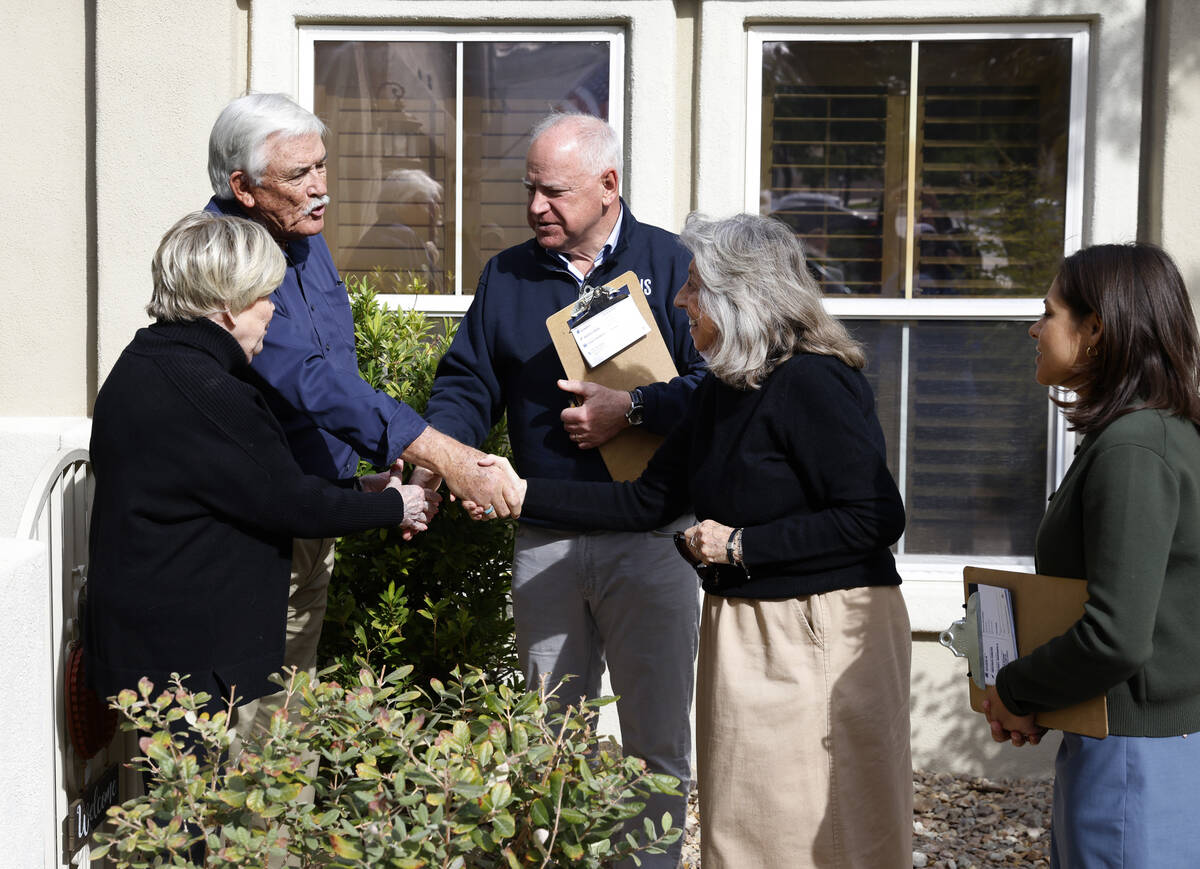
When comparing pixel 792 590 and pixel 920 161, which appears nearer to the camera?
pixel 792 590

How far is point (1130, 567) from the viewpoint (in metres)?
2.01

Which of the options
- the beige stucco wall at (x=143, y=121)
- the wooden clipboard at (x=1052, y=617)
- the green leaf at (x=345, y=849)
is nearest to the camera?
the green leaf at (x=345, y=849)

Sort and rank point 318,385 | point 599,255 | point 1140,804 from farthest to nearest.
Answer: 1. point 599,255
2. point 318,385
3. point 1140,804

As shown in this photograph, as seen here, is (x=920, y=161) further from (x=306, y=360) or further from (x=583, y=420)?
(x=306, y=360)

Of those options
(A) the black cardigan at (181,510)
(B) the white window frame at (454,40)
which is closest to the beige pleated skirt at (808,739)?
(A) the black cardigan at (181,510)

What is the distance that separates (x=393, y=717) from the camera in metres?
2.15

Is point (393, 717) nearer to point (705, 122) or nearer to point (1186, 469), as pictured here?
point (1186, 469)

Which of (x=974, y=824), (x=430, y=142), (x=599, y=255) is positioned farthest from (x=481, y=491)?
(x=974, y=824)

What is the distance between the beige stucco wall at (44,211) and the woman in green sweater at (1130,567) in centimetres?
384

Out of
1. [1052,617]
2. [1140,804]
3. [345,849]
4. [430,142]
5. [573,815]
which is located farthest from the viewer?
[430,142]

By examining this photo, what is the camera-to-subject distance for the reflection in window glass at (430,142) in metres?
4.71

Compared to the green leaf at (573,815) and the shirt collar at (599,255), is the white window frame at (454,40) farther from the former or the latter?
the green leaf at (573,815)

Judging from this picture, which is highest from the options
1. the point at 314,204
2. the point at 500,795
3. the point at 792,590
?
the point at 314,204

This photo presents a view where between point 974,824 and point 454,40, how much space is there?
362 centimetres
